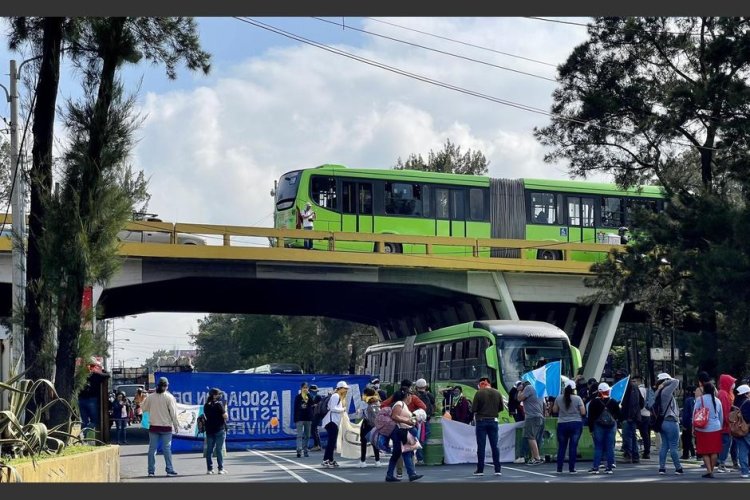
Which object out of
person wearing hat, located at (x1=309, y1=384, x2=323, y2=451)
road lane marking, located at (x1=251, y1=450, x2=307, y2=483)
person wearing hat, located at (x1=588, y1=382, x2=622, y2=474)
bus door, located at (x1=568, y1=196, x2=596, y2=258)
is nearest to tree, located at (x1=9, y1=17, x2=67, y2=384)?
road lane marking, located at (x1=251, y1=450, x2=307, y2=483)

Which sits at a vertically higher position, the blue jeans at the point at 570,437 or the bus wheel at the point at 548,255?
the bus wheel at the point at 548,255

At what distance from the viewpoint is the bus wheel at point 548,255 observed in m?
45.6

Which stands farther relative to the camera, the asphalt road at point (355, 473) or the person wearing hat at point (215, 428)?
the person wearing hat at point (215, 428)

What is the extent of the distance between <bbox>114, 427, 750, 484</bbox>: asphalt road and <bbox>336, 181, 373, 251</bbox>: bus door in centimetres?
1700

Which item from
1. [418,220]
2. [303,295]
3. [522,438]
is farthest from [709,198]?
[303,295]

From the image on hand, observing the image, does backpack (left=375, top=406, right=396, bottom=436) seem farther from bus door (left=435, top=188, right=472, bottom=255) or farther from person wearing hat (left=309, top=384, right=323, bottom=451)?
bus door (left=435, top=188, right=472, bottom=255)

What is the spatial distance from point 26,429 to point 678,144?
66.3 ft

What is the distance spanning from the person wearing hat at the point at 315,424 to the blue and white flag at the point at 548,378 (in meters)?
4.85

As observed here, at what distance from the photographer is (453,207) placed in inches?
1758

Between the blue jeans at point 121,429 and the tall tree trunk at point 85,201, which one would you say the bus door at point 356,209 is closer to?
the blue jeans at point 121,429

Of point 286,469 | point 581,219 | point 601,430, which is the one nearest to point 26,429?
point 286,469

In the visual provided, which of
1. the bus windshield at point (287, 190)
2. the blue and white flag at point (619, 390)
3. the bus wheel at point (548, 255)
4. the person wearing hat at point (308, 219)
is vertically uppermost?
the bus windshield at point (287, 190)

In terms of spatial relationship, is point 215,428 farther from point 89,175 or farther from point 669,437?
point 669,437

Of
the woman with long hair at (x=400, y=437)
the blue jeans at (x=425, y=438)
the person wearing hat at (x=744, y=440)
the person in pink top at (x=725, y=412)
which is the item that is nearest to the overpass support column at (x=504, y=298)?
the blue jeans at (x=425, y=438)
